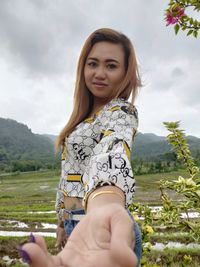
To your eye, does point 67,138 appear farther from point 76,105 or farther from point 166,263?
point 166,263

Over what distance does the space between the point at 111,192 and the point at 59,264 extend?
1.13 ft

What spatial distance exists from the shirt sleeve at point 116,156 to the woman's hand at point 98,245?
249 mm

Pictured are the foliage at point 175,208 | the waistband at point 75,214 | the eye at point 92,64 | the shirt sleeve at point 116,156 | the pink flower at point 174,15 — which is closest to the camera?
the shirt sleeve at point 116,156

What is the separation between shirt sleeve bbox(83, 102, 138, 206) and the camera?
4.19 feet

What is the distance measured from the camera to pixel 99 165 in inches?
53.6

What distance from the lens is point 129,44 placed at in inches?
86.4

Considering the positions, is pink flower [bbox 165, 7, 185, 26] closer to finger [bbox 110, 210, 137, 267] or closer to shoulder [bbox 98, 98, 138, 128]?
shoulder [bbox 98, 98, 138, 128]

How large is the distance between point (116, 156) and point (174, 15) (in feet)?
4.60

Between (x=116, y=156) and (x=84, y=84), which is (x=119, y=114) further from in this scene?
(x=84, y=84)

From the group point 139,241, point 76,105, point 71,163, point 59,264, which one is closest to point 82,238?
point 59,264

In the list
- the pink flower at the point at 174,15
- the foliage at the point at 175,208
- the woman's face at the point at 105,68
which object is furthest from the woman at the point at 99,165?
the foliage at the point at 175,208

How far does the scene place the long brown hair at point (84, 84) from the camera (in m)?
2.07

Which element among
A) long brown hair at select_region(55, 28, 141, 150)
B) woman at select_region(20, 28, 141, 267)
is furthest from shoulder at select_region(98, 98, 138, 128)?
long brown hair at select_region(55, 28, 141, 150)

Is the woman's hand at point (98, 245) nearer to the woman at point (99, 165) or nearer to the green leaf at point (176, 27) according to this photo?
the woman at point (99, 165)
